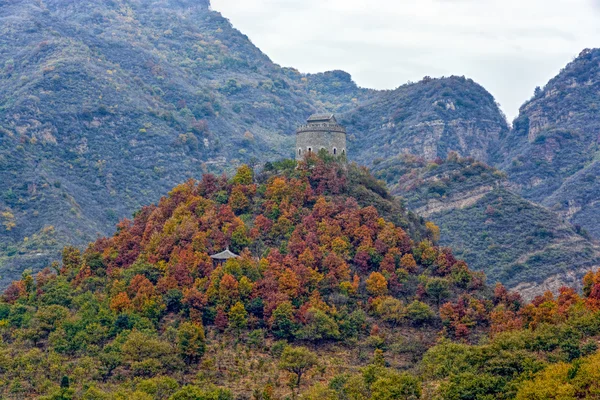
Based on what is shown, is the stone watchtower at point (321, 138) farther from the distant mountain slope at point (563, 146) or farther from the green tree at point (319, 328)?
the distant mountain slope at point (563, 146)

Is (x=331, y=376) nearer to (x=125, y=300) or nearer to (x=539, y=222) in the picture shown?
(x=125, y=300)

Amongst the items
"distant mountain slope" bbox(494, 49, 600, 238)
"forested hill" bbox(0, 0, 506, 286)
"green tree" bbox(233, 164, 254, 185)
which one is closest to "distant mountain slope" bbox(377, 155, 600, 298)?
"distant mountain slope" bbox(494, 49, 600, 238)

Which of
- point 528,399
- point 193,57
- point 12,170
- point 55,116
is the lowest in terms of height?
point 528,399

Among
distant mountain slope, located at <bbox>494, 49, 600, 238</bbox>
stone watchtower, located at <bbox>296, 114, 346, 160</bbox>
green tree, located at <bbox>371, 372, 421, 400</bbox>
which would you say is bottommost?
green tree, located at <bbox>371, 372, 421, 400</bbox>

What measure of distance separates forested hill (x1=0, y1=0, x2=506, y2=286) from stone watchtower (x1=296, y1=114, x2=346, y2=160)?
103ft

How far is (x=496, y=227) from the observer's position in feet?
362

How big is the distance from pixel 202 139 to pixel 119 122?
47.6ft

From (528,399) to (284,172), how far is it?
3508cm

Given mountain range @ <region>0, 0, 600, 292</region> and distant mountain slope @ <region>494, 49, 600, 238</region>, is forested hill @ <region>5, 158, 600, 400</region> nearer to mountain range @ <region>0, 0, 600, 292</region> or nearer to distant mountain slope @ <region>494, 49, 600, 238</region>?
mountain range @ <region>0, 0, 600, 292</region>

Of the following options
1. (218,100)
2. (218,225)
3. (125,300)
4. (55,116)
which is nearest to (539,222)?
(218,225)

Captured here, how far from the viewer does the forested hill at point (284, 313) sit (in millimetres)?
61219

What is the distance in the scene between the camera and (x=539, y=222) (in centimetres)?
10900

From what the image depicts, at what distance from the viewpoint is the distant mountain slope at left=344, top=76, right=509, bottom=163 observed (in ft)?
506

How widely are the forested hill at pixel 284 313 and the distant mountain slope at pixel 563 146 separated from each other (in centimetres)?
4840
